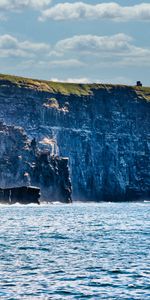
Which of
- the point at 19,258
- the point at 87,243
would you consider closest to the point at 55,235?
the point at 87,243

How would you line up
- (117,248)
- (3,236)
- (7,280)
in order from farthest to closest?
(3,236)
(117,248)
(7,280)

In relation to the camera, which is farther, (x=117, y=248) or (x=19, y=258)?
(x=117, y=248)

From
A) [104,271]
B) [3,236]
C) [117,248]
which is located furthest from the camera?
[3,236]

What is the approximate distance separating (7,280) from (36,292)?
5421mm

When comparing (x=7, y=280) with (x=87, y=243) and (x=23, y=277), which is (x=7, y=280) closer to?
(x=23, y=277)

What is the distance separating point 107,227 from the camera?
118812 mm

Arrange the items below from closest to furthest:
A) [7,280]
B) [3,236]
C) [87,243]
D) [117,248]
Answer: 1. [7,280]
2. [117,248]
3. [87,243]
4. [3,236]

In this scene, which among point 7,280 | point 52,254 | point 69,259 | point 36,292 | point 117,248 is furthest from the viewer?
point 117,248

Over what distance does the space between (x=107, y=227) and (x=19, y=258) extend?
49.8 meters

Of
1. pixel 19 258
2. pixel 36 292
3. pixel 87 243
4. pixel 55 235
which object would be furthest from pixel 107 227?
pixel 36 292

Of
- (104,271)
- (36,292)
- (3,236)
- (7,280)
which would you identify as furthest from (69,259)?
(3,236)

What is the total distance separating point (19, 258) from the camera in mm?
69750

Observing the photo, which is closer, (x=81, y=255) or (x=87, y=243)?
(x=81, y=255)

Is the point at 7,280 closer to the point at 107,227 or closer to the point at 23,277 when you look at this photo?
the point at 23,277
